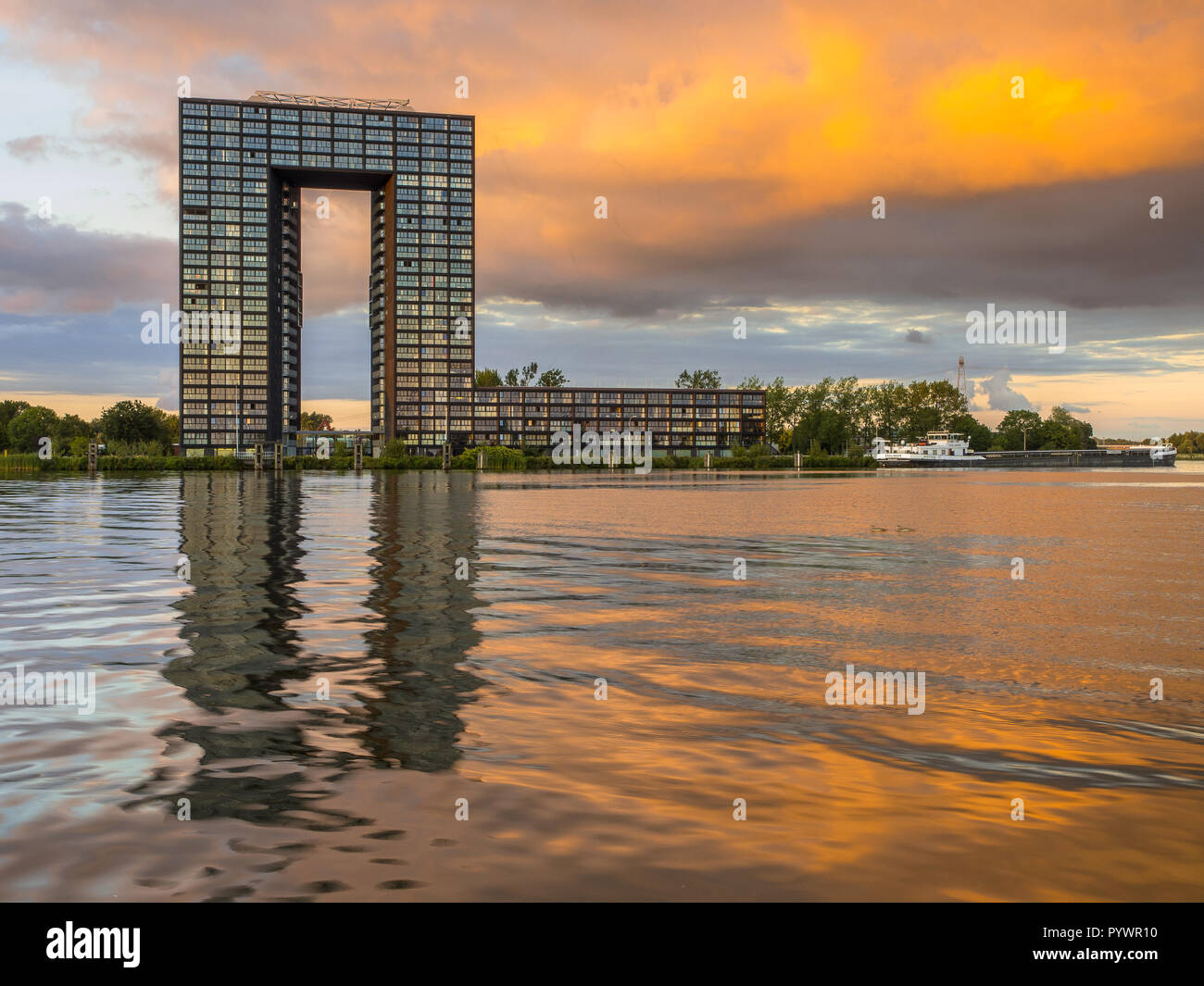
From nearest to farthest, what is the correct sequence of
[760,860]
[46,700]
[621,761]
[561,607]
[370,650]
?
[760,860]
[621,761]
[46,700]
[370,650]
[561,607]

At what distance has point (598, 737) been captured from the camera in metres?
9.97

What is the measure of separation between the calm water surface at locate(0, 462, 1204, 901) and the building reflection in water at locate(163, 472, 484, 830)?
59 millimetres

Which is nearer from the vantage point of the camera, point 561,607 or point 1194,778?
point 1194,778

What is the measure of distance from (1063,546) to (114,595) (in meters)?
29.1

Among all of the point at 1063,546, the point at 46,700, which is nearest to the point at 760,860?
the point at 46,700

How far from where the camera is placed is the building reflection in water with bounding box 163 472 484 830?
848 centimetres

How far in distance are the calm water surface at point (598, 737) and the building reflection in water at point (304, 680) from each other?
0.06 meters

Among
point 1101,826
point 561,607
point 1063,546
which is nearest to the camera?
point 1101,826

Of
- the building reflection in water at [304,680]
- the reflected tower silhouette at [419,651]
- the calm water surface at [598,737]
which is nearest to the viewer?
the calm water surface at [598,737]

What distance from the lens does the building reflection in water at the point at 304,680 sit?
8.48m

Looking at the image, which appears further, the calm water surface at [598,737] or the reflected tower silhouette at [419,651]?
the reflected tower silhouette at [419,651]

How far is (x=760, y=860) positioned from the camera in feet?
22.2
